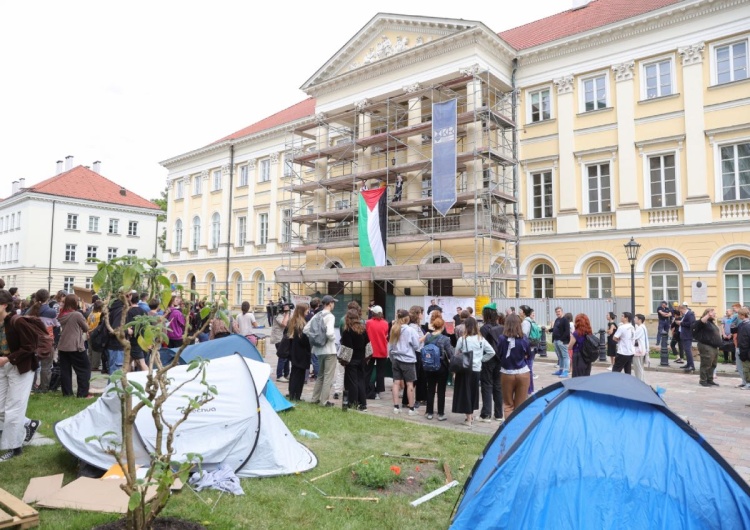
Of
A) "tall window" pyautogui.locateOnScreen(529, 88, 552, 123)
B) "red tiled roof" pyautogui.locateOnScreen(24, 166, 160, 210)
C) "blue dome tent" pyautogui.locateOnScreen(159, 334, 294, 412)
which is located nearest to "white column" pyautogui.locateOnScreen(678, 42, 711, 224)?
"tall window" pyautogui.locateOnScreen(529, 88, 552, 123)

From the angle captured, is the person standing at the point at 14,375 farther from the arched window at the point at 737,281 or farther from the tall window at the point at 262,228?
the tall window at the point at 262,228

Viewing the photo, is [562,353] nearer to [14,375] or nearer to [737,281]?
[737,281]

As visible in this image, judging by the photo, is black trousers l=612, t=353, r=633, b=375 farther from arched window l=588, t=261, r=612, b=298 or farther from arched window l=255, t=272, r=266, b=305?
arched window l=255, t=272, r=266, b=305

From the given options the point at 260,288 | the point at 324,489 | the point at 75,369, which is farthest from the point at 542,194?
the point at 324,489

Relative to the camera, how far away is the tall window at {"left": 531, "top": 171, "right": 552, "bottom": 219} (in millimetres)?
23312

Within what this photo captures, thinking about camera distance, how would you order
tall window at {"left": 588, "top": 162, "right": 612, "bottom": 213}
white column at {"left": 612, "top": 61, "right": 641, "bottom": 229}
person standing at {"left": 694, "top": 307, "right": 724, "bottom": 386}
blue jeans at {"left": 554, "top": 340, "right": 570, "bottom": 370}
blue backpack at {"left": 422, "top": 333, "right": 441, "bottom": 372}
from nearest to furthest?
blue backpack at {"left": 422, "top": 333, "right": 441, "bottom": 372}, person standing at {"left": 694, "top": 307, "right": 724, "bottom": 386}, blue jeans at {"left": 554, "top": 340, "right": 570, "bottom": 370}, white column at {"left": 612, "top": 61, "right": 641, "bottom": 229}, tall window at {"left": 588, "top": 162, "right": 612, "bottom": 213}

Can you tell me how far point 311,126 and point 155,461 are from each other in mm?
28425

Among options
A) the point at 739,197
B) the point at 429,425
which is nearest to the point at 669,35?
the point at 739,197

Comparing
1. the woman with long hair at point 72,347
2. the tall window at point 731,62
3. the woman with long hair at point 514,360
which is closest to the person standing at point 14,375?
the woman with long hair at point 72,347

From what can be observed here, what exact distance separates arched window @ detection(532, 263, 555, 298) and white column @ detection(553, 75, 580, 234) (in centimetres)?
181

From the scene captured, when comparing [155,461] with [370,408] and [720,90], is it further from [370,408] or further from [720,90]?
[720,90]

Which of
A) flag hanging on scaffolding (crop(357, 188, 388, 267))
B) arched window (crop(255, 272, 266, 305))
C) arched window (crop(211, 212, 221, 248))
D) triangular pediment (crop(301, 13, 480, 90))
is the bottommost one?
arched window (crop(255, 272, 266, 305))

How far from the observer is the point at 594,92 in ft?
73.2

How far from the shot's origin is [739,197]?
61.7ft
